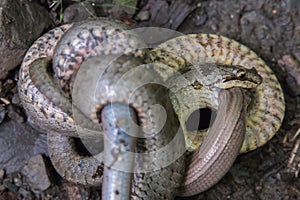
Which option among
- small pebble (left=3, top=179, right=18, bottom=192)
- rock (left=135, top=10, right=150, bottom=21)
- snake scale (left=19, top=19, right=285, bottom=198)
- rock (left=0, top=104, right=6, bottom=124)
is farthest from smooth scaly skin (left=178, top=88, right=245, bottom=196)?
rock (left=0, top=104, right=6, bottom=124)

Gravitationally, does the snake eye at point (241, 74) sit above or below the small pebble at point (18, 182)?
above

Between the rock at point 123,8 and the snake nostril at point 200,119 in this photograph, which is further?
the rock at point 123,8

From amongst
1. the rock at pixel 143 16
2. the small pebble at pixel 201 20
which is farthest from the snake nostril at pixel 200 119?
the rock at pixel 143 16

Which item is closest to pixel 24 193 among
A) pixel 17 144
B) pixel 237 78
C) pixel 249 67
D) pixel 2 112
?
pixel 17 144

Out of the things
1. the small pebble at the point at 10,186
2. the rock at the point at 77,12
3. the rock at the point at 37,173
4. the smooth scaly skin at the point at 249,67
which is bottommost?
the small pebble at the point at 10,186

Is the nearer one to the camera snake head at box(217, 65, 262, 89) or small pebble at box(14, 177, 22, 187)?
snake head at box(217, 65, 262, 89)

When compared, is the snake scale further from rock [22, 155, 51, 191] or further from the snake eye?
rock [22, 155, 51, 191]

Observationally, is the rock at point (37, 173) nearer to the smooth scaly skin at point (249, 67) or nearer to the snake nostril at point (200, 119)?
the snake nostril at point (200, 119)
